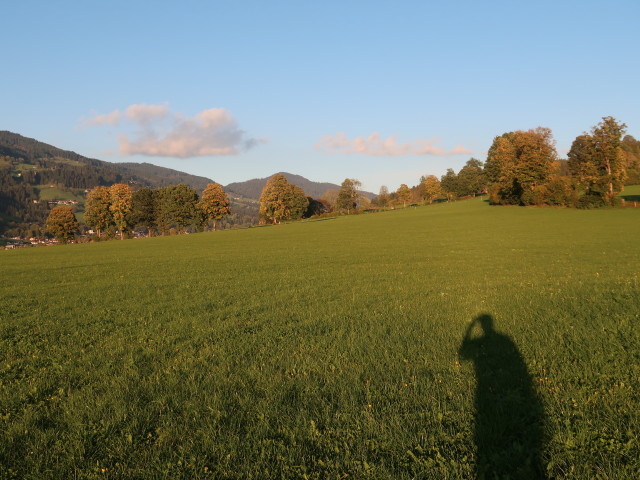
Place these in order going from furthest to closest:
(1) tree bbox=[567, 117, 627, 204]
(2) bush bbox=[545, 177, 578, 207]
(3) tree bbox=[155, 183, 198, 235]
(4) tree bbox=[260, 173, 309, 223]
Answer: (4) tree bbox=[260, 173, 309, 223], (3) tree bbox=[155, 183, 198, 235], (2) bush bbox=[545, 177, 578, 207], (1) tree bbox=[567, 117, 627, 204]

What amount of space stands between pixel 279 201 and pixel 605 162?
81097 millimetres

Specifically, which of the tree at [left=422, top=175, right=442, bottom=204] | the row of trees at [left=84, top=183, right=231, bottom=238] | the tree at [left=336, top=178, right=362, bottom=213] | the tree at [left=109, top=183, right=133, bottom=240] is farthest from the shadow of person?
the tree at [left=422, top=175, right=442, bottom=204]

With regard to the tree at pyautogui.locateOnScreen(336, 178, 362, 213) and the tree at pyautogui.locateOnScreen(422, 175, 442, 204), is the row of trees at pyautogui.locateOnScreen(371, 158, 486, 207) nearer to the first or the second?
the tree at pyautogui.locateOnScreen(422, 175, 442, 204)

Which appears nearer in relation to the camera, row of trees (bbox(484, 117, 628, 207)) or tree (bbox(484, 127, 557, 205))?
row of trees (bbox(484, 117, 628, 207))

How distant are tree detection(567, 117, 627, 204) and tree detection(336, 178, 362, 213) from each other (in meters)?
88.0

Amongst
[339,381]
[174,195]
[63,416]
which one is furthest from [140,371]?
[174,195]

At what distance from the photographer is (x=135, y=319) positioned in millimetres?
11820

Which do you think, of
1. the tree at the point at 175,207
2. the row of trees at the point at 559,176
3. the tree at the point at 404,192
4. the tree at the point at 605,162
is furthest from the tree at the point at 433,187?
the tree at the point at 175,207

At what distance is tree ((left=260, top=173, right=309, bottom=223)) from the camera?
113125mm

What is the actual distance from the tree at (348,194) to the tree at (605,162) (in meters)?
88.0

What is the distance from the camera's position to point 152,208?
106 meters

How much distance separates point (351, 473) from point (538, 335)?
6.63 meters

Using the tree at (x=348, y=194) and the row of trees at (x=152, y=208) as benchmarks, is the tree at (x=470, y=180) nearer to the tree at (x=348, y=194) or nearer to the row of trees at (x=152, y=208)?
the tree at (x=348, y=194)

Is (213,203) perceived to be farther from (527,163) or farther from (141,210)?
(527,163)
